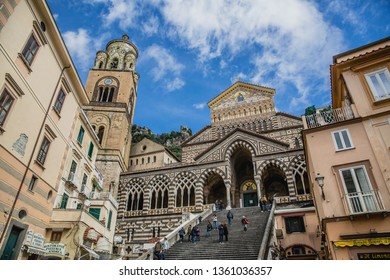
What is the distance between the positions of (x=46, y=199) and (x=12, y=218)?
2088 mm

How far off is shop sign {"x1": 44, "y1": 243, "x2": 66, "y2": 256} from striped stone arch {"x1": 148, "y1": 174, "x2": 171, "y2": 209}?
507 inches

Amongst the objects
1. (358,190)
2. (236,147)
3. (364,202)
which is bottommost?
(364,202)

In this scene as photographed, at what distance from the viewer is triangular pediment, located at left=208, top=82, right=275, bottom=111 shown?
98.6ft

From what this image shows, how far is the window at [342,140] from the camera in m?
9.56

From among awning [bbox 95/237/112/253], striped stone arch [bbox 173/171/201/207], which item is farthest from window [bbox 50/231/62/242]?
striped stone arch [bbox 173/171/201/207]

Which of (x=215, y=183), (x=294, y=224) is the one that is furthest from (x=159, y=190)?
(x=294, y=224)

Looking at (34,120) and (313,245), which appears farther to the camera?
(313,245)

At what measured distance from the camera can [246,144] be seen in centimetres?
2242

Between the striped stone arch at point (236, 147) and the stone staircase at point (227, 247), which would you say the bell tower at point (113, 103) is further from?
the stone staircase at point (227, 247)

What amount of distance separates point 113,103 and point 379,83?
23641 mm

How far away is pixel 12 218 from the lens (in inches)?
301

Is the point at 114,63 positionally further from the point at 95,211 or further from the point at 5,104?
the point at 5,104
